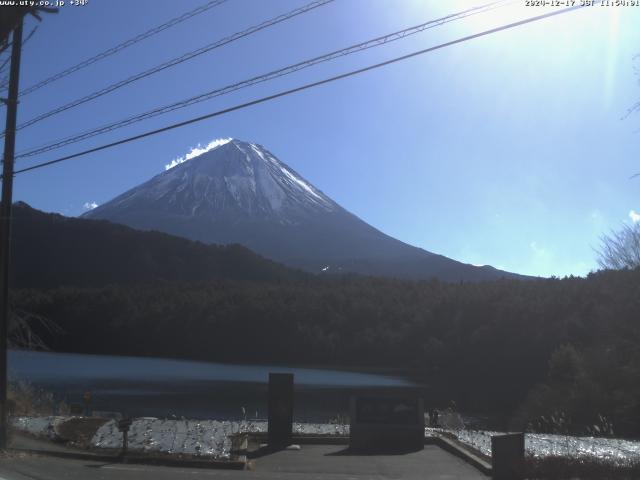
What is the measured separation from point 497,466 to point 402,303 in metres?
91.3

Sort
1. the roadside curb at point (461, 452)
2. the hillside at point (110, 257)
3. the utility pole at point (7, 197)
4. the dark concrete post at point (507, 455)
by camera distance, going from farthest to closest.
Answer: the hillside at point (110, 257)
the utility pole at point (7, 197)
the roadside curb at point (461, 452)
the dark concrete post at point (507, 455)

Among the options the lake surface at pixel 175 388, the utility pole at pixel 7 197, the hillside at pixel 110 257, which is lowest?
the lake surface at pixel 175 388

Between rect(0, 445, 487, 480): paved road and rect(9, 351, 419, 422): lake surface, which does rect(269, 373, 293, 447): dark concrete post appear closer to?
rect(0, 445, 487, 480): paved road

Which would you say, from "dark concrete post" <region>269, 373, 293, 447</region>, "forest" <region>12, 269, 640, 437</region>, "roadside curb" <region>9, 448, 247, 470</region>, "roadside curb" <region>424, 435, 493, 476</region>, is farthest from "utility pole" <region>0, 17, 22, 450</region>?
"forest" <region>12, 269, 640, 437</region>

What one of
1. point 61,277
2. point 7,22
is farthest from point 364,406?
point 61,277

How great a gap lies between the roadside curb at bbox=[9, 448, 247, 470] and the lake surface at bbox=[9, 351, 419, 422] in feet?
45.1

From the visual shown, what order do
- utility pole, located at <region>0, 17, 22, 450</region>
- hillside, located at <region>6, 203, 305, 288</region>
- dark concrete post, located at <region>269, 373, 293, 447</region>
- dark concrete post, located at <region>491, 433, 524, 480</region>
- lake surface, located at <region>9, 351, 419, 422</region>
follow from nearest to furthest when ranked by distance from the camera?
1. dark concrete post, located at <region>491, 433, 524, 480</region>
2. utility pole, located at <region>0, 17, 22, 450</region>
3. dark concrete post, located at <region>269, 373, 293, 447</region>
4. lake surface, located at <region>9, 351, 419, 422</region>
5. hillside, located at <region>6, 203, 305, 288</region>

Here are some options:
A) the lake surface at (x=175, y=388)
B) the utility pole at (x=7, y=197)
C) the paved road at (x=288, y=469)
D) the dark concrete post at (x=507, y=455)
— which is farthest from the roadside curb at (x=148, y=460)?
the lake surface at (x=175, y=388)

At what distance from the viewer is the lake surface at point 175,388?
1513 inches

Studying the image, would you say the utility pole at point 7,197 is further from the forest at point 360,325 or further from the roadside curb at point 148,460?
Result: the forest at point 360,325

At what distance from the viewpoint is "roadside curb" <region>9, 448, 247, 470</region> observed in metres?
13.7

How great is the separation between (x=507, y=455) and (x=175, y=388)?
42428 millimetres

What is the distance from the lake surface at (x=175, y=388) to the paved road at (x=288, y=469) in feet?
43.0

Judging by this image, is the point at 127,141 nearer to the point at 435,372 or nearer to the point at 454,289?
the point at 435,372
